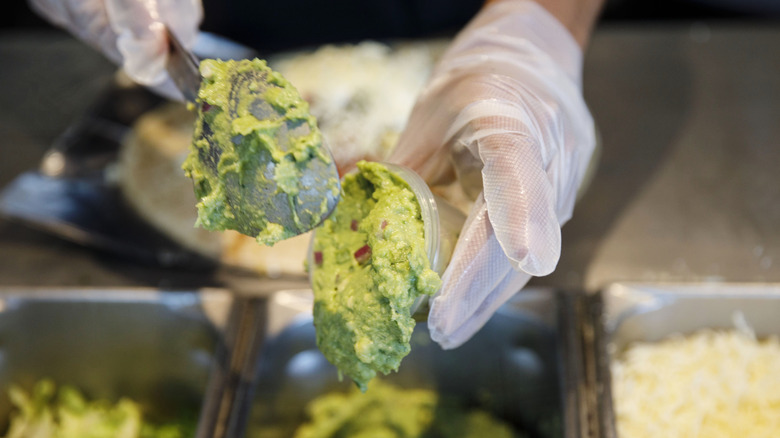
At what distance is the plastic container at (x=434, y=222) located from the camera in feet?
3.64

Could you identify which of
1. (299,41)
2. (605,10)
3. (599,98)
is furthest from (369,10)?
(605,10)

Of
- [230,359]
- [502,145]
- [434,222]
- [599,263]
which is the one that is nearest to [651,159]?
[599,263]

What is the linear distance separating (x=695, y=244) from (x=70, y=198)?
2.00 metres

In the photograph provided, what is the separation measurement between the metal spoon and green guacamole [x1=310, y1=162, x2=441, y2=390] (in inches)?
3.7

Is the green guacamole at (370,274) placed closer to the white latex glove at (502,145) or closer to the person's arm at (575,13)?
the white latex glove at (502,145)

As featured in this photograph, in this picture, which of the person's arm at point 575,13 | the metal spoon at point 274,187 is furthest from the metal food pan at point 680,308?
the metal spoon at point 274,187

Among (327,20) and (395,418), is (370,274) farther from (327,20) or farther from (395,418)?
(327,20)

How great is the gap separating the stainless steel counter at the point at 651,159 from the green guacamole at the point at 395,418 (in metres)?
0.46

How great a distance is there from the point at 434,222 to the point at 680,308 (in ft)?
2.82

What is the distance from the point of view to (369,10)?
238 centimetres

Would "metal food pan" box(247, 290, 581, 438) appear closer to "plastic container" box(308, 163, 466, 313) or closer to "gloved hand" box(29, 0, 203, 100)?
"plastic container" box(308, 163, 466, 313)

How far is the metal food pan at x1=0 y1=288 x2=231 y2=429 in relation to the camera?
1722 mm

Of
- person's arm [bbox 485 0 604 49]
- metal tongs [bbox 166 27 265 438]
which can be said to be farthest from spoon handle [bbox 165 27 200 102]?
person's arm [bbox 485 0 604 49]

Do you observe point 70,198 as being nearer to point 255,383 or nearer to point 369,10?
point 255,383
